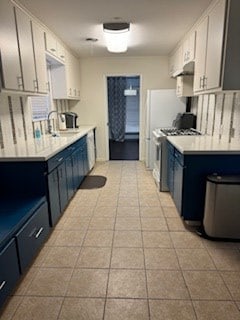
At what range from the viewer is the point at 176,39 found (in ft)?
12.9

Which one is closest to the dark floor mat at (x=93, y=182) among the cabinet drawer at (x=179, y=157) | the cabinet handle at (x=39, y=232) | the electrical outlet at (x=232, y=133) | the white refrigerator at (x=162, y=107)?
the white refrigerator at (x=162, y=107)

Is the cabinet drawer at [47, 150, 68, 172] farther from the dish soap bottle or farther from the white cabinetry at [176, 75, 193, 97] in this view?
the white cabinetry at [176, 75, 193, 97]

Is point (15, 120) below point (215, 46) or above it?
below

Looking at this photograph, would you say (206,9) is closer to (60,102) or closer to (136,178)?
(136,178)

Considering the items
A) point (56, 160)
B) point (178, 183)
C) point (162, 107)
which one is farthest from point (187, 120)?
point (56, 160)

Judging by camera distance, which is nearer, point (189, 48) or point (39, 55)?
point (39, 55)

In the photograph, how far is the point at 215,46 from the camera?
2451mm

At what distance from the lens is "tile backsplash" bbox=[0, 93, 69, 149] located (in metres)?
2.70

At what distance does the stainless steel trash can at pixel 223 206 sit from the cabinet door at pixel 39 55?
2.29 meters

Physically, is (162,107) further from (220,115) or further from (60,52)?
(60,52)

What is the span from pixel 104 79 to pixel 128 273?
448 centimetres

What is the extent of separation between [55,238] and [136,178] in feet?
7.46

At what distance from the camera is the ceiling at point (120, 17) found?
8.09 feet

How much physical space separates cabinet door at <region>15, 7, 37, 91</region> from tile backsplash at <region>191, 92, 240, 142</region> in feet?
7.78
